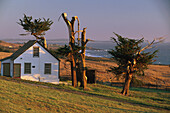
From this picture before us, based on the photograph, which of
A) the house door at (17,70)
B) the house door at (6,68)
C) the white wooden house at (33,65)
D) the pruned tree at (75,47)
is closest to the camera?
the pruned tree at (75,47)

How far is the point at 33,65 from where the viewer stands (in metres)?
30.5

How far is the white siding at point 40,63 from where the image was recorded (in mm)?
30172

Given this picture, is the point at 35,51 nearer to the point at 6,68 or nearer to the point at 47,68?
the point at 47,68

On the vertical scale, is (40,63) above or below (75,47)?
below

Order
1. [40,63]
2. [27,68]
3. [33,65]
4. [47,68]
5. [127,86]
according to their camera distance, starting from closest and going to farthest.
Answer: [127,86]
[27,68]
[33,65]
[40,63]
[47,68]

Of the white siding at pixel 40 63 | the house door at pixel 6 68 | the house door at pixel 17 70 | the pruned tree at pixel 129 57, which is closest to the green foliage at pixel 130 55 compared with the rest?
the pruned tree at pixel 129 57

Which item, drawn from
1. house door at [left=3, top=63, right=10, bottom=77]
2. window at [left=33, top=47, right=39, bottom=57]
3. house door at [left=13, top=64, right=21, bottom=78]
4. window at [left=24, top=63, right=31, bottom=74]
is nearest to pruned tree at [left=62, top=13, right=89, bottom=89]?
window at [left=33, top=47, right=39, bottom=57]

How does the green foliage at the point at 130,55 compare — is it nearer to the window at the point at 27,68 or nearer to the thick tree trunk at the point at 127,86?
the thick tree trunk at the point at 127,86

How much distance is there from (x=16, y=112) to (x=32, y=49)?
811 inches

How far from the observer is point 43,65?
30.9 m

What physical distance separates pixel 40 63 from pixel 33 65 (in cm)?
105

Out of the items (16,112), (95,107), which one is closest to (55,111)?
(16,112)

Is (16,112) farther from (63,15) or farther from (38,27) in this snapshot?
(38,27)

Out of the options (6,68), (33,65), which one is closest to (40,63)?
(33,65)
